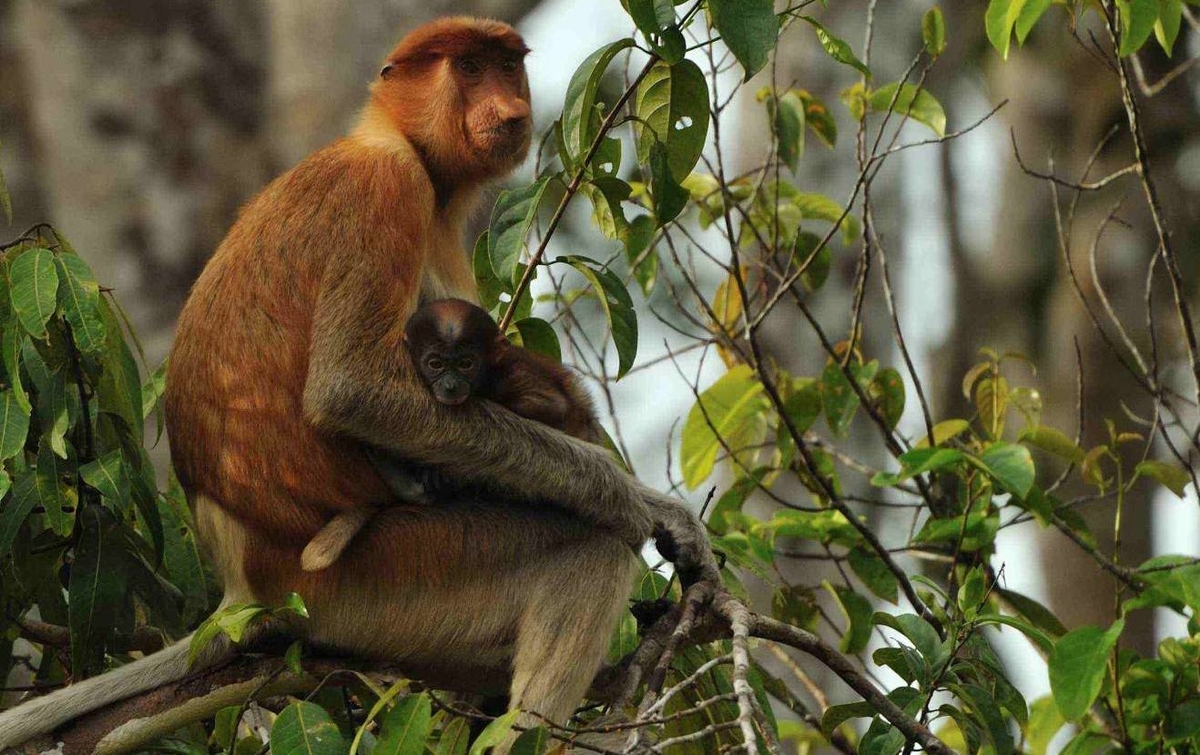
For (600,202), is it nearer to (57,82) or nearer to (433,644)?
(433,644)

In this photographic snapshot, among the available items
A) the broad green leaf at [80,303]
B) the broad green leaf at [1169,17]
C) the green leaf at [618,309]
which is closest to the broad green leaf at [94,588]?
the broad green leaf at [80,303]

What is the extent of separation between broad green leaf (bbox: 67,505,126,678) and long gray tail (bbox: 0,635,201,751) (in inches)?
3.2

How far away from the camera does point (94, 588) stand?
3.19 meters

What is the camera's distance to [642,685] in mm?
3145

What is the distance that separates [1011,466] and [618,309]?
111 cm

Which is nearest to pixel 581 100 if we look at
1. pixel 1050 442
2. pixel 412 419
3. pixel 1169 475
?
pixel 412 419

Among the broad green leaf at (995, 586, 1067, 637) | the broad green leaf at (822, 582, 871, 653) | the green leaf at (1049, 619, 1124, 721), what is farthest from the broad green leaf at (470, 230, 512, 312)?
the broad green leaf at (995, 586, 1067, 637)

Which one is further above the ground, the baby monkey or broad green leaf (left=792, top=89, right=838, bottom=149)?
broad green leaf (left=792, top=89, right=838, bottom=149)

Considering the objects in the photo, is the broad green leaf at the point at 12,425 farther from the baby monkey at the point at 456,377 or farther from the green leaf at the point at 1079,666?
the green leaf at the point at 1079,666

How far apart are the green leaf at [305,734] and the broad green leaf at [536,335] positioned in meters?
1.19

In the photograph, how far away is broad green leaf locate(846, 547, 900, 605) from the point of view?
3975 mm

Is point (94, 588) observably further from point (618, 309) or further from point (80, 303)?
point (618, 309)

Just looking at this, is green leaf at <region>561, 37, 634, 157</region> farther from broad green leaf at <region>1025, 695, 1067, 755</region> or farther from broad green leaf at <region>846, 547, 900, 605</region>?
broad green leaf at <region>1025, 695, 1067, 755</region>

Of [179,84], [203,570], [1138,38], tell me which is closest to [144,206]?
[179,84]
